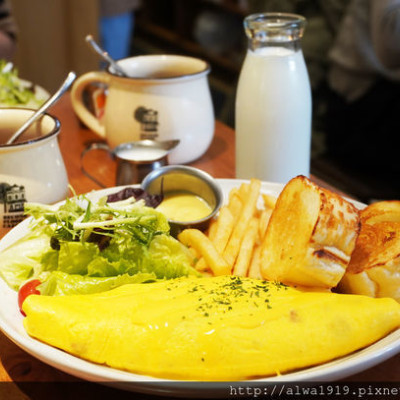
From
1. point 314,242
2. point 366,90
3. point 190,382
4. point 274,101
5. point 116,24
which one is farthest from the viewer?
point 116,24

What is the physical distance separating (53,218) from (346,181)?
6.05 ft

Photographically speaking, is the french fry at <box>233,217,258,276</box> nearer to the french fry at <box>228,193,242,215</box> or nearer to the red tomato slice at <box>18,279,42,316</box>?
the french fry at <box>228,193,242,215</box>

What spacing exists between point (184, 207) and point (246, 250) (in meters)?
0.28

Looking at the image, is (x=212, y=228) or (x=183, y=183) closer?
(x=212, y=228)

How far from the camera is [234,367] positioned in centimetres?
83

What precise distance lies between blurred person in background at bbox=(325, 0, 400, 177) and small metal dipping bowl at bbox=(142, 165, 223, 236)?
59.2 inches

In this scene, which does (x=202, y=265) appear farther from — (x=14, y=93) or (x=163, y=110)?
(x=14, y=93)

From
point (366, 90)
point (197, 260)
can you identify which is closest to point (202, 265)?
point (197, 260)

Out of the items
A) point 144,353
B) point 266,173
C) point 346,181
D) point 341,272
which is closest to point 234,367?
point 144,353

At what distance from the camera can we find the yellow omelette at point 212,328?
0.83 m

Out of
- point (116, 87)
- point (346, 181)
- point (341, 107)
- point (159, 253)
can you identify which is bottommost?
point (346, 181)

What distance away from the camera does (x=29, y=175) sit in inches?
50.6

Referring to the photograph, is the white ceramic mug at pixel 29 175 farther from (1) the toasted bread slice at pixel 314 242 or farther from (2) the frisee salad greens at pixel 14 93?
(2) the frisee salad greens at pixel 14 93

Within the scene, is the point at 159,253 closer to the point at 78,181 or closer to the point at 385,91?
the point at 78,181
